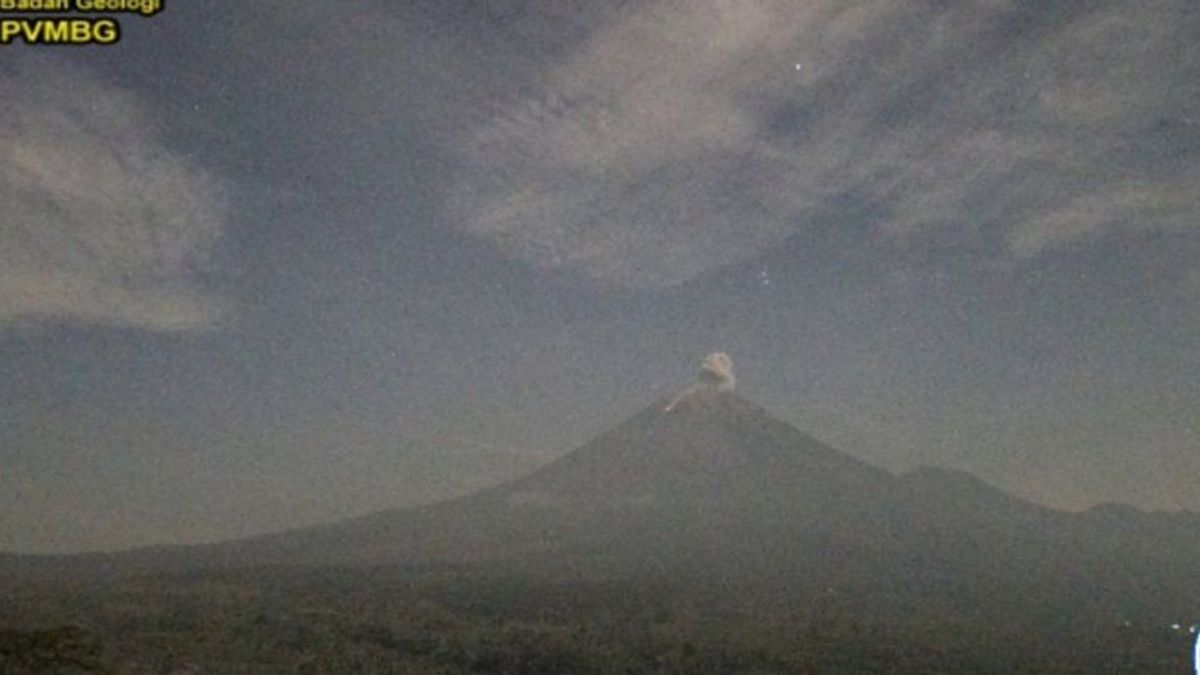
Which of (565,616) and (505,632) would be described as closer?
(505,632)

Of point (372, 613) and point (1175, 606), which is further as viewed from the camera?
point (1175, 606)

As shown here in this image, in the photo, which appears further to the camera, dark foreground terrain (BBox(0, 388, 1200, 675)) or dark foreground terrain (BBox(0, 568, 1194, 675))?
dark foreground terrain (BBox(0, 388, 1200, 675))

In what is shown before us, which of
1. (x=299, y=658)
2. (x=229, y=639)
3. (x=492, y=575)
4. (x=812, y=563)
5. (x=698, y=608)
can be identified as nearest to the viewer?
(x=299, y=658)

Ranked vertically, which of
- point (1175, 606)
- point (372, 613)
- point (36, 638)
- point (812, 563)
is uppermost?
point (36, 638)

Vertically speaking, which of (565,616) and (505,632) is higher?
(505,632)

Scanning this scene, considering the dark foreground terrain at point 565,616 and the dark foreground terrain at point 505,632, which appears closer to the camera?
the dark foreground terrain at point 505,632

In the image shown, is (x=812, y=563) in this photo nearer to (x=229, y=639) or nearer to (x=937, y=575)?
(x=937, y=575)

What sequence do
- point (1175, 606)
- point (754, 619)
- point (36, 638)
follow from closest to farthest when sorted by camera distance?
1. point (36, 638)
2. point (754, 619)
3. point (1175, 606)

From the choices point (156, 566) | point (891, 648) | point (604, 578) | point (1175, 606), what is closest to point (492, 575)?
point (604, 578)
